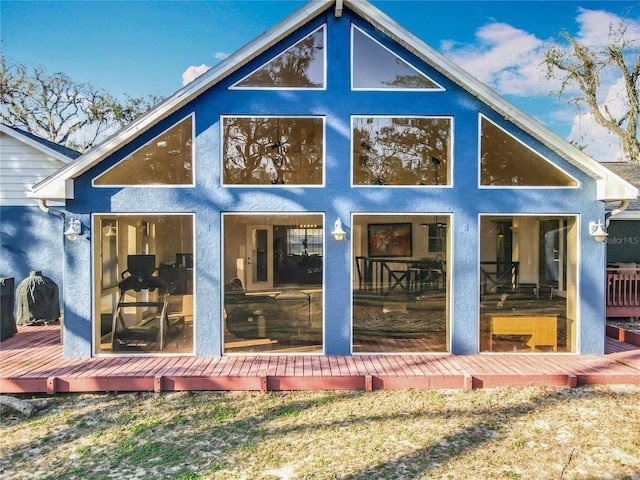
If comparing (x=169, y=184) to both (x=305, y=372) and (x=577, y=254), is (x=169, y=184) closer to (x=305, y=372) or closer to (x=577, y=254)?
(x=305, y=372)

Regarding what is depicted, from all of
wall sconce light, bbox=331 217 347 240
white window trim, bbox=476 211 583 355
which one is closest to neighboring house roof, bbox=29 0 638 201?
white window trim, bbox=476 211 583 355

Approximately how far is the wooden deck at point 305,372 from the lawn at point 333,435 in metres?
0.14

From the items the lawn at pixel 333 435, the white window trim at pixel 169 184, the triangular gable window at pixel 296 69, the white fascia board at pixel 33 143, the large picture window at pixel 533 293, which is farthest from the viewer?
the white fascia board at pixel 33 143

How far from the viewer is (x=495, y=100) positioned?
256 inches

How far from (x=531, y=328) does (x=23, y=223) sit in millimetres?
10489

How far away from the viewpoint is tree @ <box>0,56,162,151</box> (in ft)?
74.3

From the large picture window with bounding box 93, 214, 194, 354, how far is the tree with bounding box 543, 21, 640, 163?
20.4 metres

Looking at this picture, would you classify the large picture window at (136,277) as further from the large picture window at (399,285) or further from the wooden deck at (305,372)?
the large picture window at (399,285)

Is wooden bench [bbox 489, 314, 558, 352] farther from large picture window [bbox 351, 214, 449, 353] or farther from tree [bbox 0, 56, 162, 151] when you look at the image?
tree [bbox 0, 56, 162, 151]

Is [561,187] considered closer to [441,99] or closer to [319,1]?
[441,99]

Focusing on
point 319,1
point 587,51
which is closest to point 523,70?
point 587,51

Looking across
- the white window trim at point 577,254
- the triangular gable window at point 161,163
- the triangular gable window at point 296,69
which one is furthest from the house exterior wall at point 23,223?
the white window trim at point 577,254

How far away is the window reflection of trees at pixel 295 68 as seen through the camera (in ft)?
22.0

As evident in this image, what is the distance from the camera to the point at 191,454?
4.22 m
